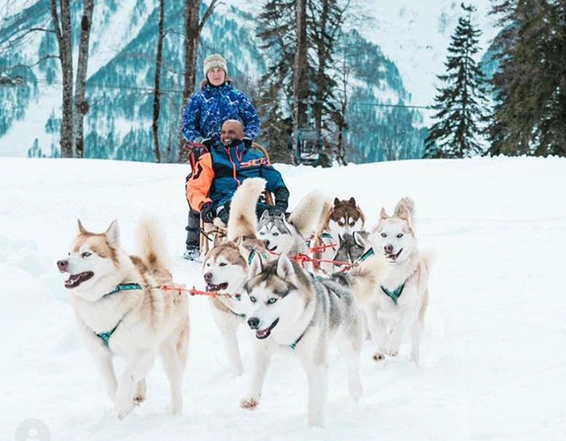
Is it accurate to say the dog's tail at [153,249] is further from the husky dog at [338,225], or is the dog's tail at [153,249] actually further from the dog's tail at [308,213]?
the dog's tail at [308,213]

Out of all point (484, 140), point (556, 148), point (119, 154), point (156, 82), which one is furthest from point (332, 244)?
point (119, 154)

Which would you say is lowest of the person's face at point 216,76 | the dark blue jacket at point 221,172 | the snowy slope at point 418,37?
the dark blue jacket at point 221,172

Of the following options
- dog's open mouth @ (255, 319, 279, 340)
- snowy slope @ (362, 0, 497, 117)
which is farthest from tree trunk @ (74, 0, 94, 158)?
snowy slope @ (362, 0, 497, 117)

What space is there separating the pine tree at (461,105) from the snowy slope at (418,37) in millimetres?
50187

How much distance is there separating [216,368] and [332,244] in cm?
183

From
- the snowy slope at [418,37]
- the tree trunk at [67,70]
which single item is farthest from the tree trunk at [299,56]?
the snowy slope at [418,37]

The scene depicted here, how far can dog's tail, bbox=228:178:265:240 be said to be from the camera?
4.45m

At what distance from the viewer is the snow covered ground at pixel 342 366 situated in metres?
2.81

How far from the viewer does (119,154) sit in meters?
76.9

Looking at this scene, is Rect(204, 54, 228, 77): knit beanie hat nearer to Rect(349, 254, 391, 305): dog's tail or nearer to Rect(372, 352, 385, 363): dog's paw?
Rect(349, 254, 391, 305): dog's tail

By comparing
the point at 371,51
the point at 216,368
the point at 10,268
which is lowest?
the point at 216,368

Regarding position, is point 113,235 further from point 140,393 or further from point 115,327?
point 140,393

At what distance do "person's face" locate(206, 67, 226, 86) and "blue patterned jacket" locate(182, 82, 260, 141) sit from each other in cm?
5

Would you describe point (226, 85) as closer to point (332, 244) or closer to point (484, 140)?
point (332, 244)
